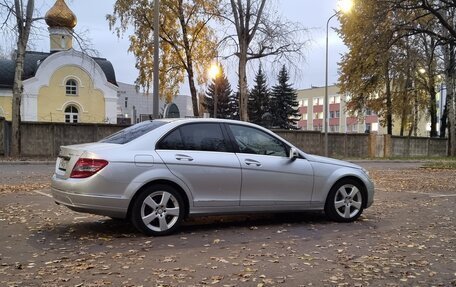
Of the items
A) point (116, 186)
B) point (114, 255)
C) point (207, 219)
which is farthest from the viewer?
point (207, 219)

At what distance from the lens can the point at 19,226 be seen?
740cm

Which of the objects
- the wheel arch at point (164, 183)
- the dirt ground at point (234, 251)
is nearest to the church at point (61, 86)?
the dirt ground at point (234, 251)

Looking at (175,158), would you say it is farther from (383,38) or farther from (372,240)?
(383,38)

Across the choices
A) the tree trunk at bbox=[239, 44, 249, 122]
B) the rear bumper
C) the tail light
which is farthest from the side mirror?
the tree trunk at bbox=[239, 44, 249, 122]

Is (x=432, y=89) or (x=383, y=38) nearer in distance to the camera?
(x=383, y=38)

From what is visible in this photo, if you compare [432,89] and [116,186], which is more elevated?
[432,89]

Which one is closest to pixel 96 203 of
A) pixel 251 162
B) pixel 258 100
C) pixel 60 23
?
pixel 251 162

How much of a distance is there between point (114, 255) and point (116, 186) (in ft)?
3.26

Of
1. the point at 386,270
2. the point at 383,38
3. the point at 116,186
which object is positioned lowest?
the point at 386,270

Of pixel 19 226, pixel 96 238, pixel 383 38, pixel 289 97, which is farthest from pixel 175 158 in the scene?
pixel 289 97

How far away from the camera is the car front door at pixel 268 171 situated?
7.30 meters

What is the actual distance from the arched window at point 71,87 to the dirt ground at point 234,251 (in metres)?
42.1

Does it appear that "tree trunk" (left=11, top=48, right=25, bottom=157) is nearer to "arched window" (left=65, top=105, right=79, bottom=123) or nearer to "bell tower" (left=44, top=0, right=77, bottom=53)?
"bell tower" (left=44, top=0, right=77, bottom=53)

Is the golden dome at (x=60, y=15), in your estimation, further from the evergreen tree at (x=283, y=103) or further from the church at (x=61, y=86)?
the evergreen tree at (x=283, y=103)
